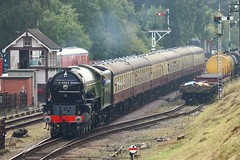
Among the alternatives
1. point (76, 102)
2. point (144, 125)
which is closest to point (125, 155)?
point (76, 102)

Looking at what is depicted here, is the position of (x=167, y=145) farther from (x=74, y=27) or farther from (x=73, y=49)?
(x=74, y=27)

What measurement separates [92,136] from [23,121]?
27.8ft

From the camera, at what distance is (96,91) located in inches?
1345

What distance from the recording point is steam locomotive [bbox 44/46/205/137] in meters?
31.6

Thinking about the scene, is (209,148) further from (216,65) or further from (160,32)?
(160,32)

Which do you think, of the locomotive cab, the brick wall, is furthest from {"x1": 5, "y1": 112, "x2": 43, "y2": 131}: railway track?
the brick wall

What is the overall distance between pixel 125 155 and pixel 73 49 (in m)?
33.6

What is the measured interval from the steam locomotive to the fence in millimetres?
6518

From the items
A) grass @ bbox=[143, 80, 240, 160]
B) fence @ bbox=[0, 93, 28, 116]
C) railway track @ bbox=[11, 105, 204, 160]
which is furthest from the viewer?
fence @ bbox=[0, 93, 28, 116]

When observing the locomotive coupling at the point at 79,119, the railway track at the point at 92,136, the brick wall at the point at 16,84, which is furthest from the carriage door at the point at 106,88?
the brick wall at the point at 16,84

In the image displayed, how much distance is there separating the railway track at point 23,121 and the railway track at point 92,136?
4.09 metres

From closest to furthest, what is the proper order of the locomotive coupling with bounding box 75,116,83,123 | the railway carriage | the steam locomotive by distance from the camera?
1. the locomotive coupling with bounding box 75,116,83,123
2. the steam locomotive
3. the railway carriage

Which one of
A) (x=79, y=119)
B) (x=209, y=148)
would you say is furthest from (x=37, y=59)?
(x=209, y=148)

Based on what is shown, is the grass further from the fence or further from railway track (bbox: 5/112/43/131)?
the fence
